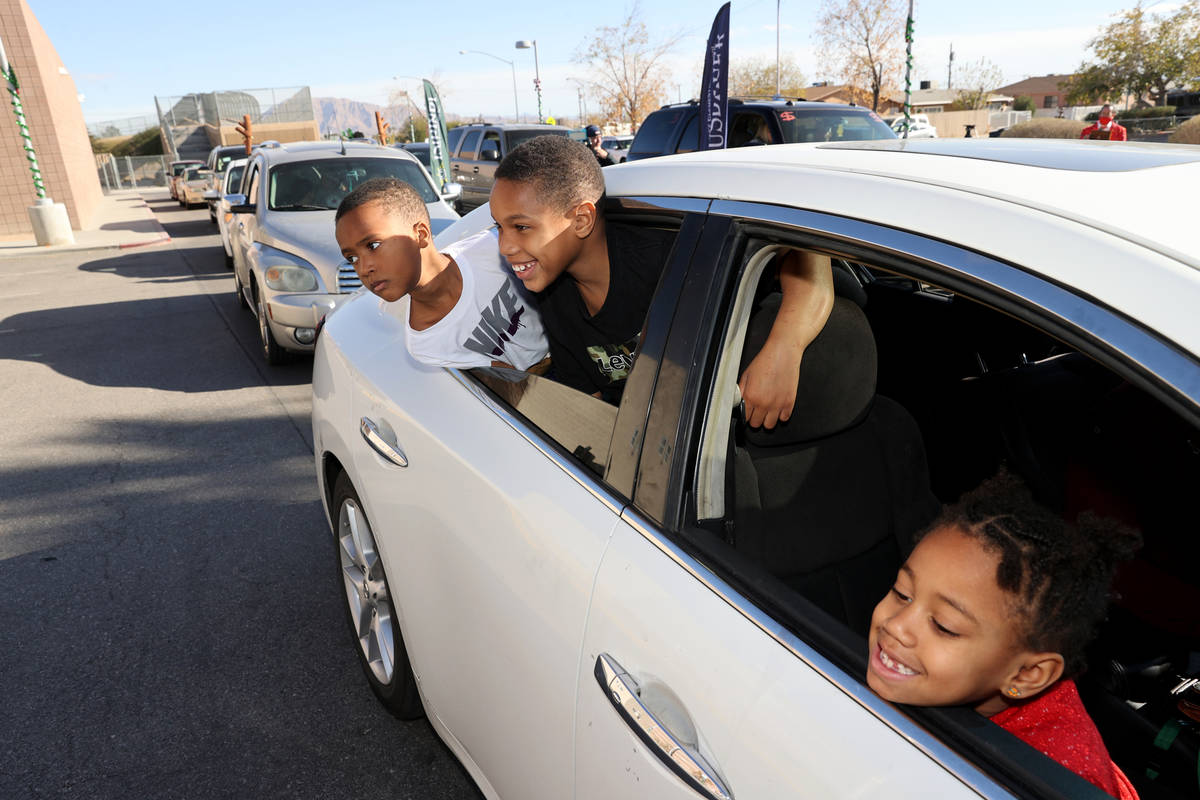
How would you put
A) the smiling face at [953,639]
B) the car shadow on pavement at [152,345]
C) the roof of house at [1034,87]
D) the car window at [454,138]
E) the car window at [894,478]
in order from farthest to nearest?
the roof of house at [1034,87] → the car window at [454,138] → the car shadow on pavement at [152,345] → the car window at [894,478] → the smiling face at [953,639]

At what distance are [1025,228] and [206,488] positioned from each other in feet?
15.2

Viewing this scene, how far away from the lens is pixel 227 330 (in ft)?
29.0

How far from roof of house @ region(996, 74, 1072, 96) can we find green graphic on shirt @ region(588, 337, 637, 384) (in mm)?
99289

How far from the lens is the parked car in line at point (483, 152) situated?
50.6 ft

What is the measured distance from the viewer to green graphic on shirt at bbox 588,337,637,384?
6.88ft

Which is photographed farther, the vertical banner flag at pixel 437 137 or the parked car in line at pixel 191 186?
the parked car in line at pixel 191 186

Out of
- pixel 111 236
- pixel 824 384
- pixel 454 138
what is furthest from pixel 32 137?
pixel 824 384

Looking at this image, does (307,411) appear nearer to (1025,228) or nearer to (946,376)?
(946,376)

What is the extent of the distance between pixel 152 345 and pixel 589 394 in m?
7.87

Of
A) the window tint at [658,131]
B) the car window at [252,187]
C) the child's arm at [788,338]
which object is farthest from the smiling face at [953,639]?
the window tint at [658,131]

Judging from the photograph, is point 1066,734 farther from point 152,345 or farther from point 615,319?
point 152,345

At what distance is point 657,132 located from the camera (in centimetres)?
1168

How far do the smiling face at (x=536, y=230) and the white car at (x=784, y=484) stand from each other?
0.38ft

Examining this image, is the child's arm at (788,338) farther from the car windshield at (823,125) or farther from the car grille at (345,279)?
the car windshield at (823,125)
